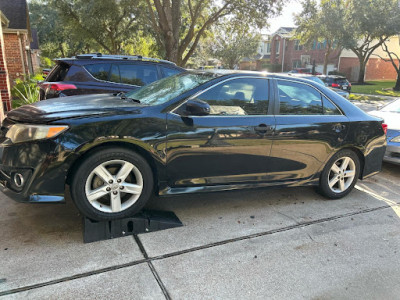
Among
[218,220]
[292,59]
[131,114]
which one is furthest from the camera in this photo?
[292,59]

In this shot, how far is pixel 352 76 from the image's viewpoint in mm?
40938

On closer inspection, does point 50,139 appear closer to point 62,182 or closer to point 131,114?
point 62,182

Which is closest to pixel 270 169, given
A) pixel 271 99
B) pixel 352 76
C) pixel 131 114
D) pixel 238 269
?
pixel 271 99

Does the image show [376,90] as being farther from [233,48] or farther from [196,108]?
[196,108]

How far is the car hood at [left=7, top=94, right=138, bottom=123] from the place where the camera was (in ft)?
10.3

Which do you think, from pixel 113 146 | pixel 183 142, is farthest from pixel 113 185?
pixel 183 142

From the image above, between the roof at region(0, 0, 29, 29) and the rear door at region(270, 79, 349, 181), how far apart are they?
16.6 m

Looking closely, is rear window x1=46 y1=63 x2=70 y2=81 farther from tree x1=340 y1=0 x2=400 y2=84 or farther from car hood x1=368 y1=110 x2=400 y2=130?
tree x1=340 y1=0 x2=400 y2=84

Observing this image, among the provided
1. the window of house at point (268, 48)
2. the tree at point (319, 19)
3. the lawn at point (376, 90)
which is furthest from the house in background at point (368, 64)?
the window of house at point (268, 48)

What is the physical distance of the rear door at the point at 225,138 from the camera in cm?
347

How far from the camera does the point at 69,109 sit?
10.8 feet

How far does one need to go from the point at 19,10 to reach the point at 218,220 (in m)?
20.1

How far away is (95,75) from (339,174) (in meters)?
4.67

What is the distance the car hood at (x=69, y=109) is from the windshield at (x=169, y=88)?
229 millimetres
